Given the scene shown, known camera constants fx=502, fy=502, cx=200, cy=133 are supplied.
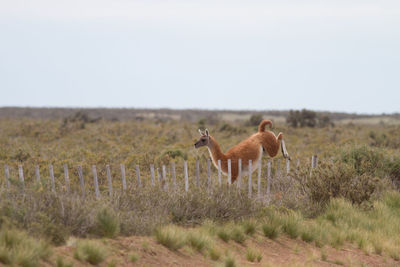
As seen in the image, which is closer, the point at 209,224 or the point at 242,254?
the point at 242,254

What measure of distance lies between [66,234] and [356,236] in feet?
17.3

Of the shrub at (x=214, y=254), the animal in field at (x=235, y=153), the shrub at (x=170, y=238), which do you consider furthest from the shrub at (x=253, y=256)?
the animal in field at (x=235, y=153)

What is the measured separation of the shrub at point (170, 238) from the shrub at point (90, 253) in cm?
119

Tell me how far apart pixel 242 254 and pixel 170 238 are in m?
1.23

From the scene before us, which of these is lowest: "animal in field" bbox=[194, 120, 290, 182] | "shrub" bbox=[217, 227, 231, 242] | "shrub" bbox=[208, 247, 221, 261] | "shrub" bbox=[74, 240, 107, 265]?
"shrub" bbox=[208, 247, 221, 261]

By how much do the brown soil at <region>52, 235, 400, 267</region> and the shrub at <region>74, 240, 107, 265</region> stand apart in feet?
0.28

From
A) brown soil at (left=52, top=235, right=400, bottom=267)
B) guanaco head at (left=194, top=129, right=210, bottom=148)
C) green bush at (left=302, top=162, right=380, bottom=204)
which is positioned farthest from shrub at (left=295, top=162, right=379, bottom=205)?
guanaco head at (left=194, top=129, right=210, bottom=148)

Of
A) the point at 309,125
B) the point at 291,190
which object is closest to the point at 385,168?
the point at 291,190

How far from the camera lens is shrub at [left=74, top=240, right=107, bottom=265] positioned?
6266 millimetres

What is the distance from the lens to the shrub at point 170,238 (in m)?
7.38

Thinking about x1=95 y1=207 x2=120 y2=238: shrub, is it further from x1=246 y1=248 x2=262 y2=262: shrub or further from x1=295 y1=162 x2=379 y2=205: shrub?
x1=295 y1=162 x2=379 y2=205: shrub

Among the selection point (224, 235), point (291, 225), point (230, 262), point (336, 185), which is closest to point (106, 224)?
point (230, 262)

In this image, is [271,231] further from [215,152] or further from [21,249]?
[21,249]

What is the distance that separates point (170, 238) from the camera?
7.38 meters
